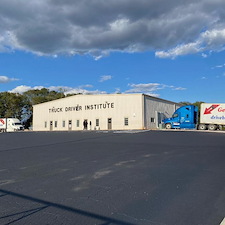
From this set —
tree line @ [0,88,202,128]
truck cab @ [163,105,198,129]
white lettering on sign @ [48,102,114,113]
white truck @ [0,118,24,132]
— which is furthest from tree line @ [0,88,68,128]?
truck cab @ [163,105,198,129]

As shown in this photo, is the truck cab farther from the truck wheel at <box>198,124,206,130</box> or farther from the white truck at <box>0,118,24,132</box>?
the white truck at <box>0,118,24,132</box>

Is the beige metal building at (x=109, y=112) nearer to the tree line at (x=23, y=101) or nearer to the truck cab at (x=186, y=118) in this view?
the truck cab at (x=186, y=118)

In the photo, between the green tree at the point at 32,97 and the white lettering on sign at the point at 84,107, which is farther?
the green tree at the point at 32,97

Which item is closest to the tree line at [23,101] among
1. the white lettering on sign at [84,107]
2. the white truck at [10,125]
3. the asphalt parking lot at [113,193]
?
the white truck at [10,125]

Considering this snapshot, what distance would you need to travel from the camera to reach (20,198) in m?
4.91

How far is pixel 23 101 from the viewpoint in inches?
2665

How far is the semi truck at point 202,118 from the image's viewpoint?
30.6m

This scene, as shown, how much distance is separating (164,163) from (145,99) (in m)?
29.3

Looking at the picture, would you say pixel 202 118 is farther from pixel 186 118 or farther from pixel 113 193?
pixel 113 193

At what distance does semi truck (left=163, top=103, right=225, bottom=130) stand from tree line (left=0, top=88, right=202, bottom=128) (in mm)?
43743

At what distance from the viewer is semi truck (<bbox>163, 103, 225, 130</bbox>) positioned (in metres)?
30.6

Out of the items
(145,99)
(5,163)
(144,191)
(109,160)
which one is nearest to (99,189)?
(144,191)

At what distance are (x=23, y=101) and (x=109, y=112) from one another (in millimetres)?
37820

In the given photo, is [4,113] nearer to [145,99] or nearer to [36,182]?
[145,99]
